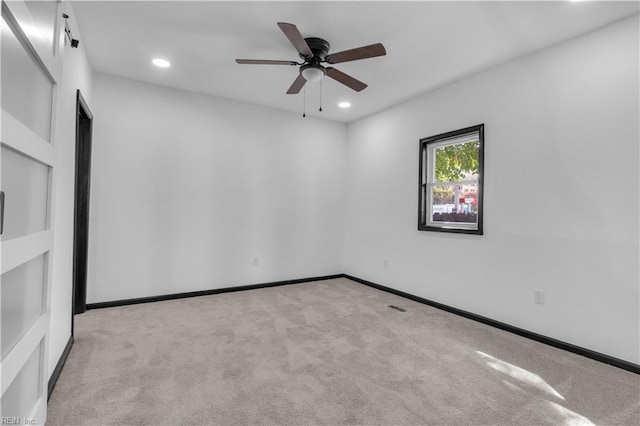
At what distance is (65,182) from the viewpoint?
237 centimetres

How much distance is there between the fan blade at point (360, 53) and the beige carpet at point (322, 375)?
7.55ft

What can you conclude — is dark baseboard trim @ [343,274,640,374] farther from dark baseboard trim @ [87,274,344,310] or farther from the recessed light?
the recessed light

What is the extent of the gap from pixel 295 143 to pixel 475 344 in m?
3.57

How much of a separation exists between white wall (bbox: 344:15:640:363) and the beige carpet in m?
0.35

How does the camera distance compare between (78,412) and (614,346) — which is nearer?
(78,412)

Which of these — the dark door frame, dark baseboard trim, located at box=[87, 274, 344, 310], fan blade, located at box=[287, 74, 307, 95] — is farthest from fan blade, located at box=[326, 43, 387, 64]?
dark baseboard trim, located at box=[87, 274, 344, 310]

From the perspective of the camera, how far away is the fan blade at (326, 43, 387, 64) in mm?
2308

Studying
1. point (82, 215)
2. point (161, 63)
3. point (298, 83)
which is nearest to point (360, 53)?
point (298, 83)

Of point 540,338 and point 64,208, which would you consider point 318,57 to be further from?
point 540,338

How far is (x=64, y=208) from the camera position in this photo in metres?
2.33

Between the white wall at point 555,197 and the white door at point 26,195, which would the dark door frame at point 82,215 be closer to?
the white door at point 26,195

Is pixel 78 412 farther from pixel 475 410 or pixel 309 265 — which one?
pixel 309 265

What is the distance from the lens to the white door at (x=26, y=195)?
1.17 m

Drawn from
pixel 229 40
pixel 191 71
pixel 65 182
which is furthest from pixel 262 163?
pixel 65 182
